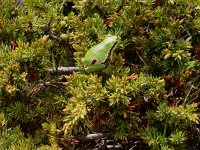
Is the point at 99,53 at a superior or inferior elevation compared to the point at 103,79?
superior

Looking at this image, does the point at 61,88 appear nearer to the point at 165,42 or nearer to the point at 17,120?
the point at 17,120

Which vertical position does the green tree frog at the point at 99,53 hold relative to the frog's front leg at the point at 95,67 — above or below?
above

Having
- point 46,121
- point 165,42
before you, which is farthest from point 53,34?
point 165,42

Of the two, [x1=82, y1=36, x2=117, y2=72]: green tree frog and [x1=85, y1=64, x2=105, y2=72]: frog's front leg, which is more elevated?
[x1=82, y1=36, x2=117, y2=72]: green tree frog
